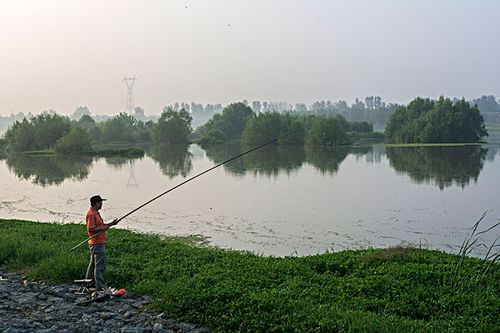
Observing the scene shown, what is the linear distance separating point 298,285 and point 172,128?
232 feet

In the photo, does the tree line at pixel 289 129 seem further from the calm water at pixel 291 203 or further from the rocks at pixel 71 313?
the rocks at pixel 71 313

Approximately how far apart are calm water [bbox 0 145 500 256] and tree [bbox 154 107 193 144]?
143 ft

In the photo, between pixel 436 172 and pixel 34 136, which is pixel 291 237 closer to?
pixel 436 172

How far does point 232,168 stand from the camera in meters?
33.4

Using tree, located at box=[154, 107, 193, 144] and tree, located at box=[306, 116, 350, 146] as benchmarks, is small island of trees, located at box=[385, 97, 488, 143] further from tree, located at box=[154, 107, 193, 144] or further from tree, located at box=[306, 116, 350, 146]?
tree, located at box=[154, 107, 193, 144]

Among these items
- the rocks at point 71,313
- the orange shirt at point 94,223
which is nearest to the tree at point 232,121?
the orange shirt at point 94,223

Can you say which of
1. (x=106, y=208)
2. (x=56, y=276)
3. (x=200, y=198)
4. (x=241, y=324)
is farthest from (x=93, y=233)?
(x=200, y=198)

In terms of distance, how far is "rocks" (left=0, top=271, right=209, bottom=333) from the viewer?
4.93m

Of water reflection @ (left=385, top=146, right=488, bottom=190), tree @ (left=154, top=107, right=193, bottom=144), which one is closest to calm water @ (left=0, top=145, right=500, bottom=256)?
water reflection @ (left=385, top=146, right=488, bottom=190)

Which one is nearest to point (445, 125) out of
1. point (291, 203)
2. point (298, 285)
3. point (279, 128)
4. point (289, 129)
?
point (289, 129)

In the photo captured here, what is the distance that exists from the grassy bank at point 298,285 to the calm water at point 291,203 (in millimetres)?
3773

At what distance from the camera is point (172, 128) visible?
75188 millimetres

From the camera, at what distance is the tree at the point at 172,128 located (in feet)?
246

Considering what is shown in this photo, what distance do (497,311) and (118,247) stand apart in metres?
6.43
